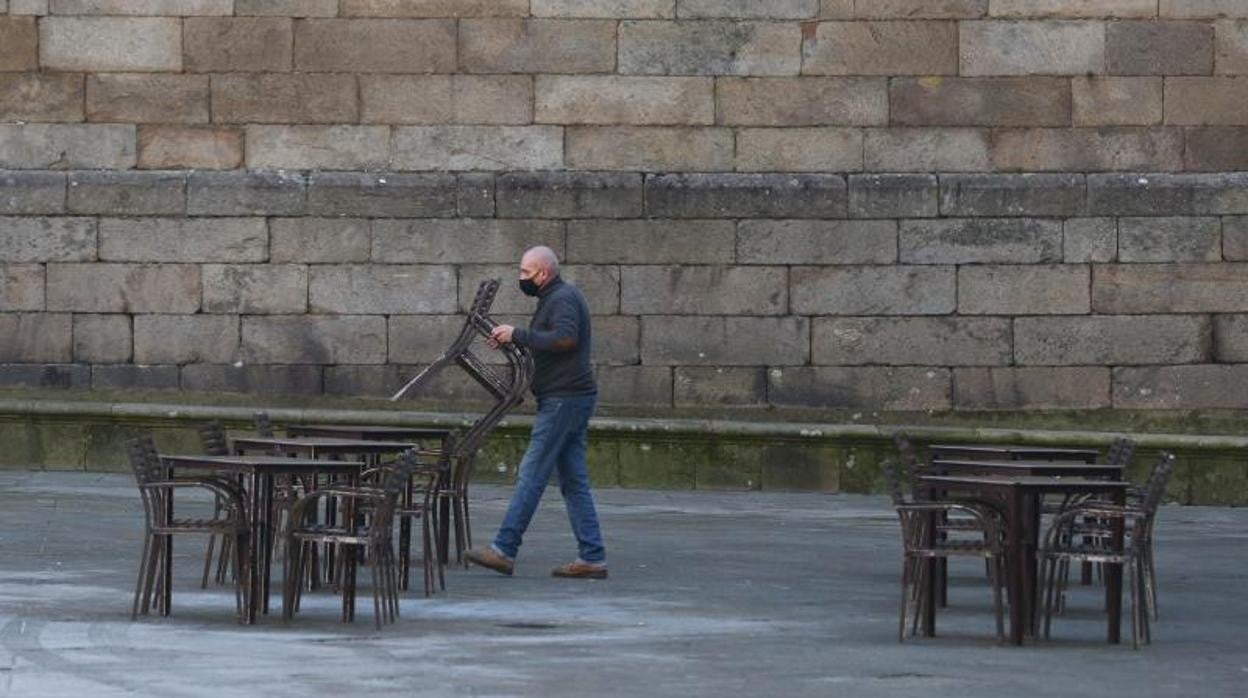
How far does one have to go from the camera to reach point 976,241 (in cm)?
1972

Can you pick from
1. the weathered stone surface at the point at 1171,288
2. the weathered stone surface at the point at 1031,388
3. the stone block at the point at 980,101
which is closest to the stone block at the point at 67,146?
the stone block at the point at 980,101

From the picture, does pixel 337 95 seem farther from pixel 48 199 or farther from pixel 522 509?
pixel 522 509

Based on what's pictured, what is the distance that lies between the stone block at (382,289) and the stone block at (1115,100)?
4.64m

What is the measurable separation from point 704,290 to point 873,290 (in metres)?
1.20

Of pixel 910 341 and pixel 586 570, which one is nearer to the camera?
pixel 586 570

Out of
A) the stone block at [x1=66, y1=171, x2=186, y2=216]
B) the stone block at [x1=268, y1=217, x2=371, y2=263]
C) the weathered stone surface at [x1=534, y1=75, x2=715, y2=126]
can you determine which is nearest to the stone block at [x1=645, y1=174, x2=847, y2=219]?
the weathered stone surface at [x1=534, y1=75, x2=715, y2=126]

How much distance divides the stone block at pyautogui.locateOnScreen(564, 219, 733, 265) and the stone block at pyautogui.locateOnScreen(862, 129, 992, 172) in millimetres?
1177

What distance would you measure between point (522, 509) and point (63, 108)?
290 inches

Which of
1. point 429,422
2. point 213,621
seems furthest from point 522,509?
point 429,422

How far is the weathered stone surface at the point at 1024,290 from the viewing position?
19.7 m

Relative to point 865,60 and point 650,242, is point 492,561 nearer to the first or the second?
point 650,242

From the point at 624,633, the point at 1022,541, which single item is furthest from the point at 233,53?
the point at 1022,541

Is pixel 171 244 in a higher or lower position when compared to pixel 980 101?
lower

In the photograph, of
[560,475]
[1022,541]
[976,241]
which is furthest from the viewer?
[976,241]
